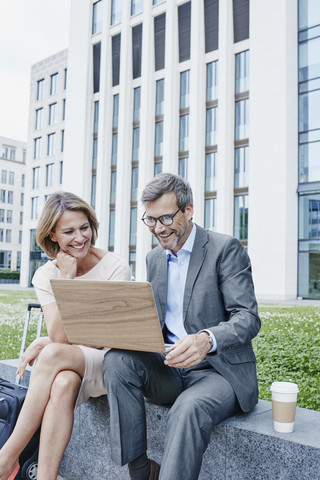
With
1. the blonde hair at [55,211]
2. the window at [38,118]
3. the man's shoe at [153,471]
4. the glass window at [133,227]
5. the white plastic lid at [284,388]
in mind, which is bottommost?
the man's shoe at [153,471]

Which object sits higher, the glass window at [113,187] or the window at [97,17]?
the window at [97,17]

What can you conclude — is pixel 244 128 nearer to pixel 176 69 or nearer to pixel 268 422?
pixel 176 69

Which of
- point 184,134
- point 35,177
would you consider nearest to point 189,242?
point 184,134

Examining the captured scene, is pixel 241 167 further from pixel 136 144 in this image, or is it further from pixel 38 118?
pixel 38 118

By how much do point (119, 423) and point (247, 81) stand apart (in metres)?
27.7

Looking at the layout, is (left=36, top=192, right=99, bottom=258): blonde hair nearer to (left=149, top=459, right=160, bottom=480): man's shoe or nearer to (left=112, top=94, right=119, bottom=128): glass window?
(left=149, top=459, right=160, bottom=480): man's shoe

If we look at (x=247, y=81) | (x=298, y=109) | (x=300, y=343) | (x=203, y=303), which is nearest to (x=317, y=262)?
(x=298, y=109)

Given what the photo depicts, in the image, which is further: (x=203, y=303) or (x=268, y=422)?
(x=203, y=303)

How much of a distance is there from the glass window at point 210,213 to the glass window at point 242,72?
683 centimetres

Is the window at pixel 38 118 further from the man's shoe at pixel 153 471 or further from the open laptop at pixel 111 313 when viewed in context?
the man's shoe at pixel 153 471

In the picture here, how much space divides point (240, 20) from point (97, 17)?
1391cm

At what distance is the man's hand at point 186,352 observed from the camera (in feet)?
7.47

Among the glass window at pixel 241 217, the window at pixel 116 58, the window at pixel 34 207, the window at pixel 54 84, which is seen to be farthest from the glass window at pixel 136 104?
the window at pixel 34 207

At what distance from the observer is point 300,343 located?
688cm
